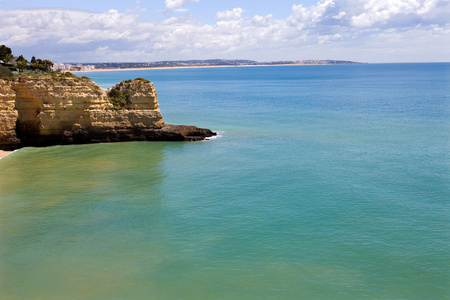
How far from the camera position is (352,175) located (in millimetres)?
30594

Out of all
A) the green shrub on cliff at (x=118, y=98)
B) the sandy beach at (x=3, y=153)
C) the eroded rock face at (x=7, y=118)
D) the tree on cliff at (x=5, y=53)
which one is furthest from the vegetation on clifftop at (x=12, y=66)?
the green shrub on cliff at (x=118, y=98)

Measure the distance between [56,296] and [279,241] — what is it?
1065 cm

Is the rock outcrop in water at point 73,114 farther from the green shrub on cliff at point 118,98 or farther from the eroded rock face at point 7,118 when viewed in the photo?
the green shrub on cliff at point 118,98

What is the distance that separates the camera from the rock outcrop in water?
41.3 metres

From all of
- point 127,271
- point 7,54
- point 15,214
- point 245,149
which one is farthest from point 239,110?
point 127,271

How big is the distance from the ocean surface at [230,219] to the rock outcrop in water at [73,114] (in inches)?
77.8

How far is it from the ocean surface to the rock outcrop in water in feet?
6.48

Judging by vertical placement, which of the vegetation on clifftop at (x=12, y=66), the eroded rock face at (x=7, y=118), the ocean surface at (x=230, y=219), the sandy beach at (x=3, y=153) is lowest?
the ocean surface at (x=230, y=219)

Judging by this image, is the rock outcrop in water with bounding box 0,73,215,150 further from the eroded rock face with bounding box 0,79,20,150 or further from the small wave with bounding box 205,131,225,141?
the small wave with bounding box 205,131,225,141

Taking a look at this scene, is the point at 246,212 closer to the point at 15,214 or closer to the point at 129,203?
the point at 129,203

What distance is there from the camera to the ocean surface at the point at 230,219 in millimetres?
16891

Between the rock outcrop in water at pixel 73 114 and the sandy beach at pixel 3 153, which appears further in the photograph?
the rock outcrop in water at pixel 73 114

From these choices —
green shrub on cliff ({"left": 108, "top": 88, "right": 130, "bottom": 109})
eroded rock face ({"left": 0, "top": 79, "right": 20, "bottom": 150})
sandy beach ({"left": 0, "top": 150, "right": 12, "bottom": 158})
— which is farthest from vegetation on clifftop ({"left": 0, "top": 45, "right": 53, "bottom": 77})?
green shrub on cliff ({"left": 108, "top": 88, "right": 130, "bottom": 109})

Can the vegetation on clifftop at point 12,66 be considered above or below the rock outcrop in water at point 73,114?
above
